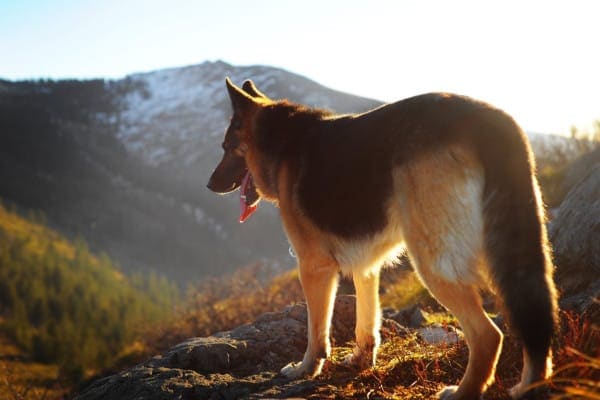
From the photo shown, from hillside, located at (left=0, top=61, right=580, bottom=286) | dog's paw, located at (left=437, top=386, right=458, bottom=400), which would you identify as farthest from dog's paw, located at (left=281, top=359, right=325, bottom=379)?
hillside, located at (left=0, top=61, right=580, bottom=286)

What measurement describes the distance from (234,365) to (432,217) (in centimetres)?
298

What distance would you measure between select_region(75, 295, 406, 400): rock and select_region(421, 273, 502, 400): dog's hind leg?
1389 millimetres

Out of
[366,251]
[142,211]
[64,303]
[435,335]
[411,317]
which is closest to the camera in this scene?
[366,251]

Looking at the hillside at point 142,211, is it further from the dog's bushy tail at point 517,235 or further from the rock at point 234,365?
the dog's bushy tail at point 517,235

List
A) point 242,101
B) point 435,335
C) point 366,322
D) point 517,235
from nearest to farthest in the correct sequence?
point 517,235, point 366,322, point 242,101, point 435,335

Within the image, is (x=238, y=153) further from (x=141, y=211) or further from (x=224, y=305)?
(x=141, y=211)

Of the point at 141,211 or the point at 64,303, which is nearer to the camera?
the point at 64,303

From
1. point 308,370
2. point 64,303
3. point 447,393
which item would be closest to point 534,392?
point 447,393

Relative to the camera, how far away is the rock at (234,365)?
4258 millimetres

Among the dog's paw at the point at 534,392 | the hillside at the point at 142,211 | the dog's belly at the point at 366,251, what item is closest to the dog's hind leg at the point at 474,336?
the dog's paw at the point at 534,392

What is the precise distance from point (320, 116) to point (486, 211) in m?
2.37

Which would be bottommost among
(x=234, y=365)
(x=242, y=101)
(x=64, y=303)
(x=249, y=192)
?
(x=64, y=303)

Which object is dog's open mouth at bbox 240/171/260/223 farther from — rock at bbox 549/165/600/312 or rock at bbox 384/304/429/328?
rock at bbox 549/165/600/312

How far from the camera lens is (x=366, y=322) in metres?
4.89
